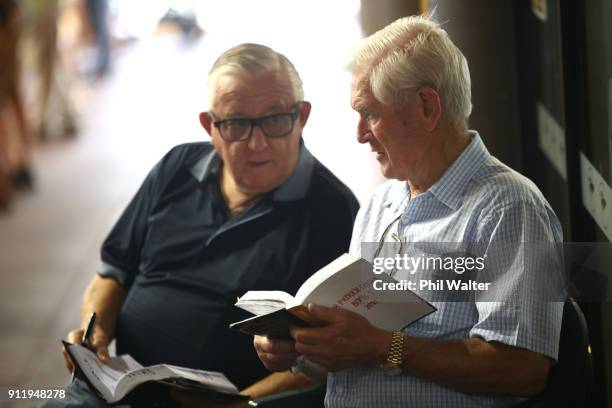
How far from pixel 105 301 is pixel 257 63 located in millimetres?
679

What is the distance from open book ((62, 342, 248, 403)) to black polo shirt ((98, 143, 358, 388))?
5 centimetres

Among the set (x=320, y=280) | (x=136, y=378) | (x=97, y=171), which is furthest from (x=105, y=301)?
(x=97, y=171)

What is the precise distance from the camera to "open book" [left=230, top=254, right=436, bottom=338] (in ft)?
5.46

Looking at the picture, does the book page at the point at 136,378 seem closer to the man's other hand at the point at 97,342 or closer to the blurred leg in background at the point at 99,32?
the man's other hand at the point at 97,342

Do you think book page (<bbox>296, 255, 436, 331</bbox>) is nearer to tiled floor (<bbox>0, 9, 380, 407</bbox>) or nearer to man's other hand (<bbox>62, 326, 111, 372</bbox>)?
tiled floor (<bbox>0, 9, 380, 407</bbox>)

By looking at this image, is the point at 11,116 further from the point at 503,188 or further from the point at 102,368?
the point at 503,188

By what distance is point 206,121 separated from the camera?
1.99 m

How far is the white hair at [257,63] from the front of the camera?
1898 millimetres

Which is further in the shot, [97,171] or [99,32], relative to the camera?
[99,32]

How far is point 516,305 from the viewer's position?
1.65 m

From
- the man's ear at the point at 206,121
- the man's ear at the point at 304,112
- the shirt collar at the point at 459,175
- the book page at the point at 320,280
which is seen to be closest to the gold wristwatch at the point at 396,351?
the book page at the point at 320,280

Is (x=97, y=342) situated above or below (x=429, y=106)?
below

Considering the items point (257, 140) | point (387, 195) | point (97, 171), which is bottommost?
point (97, 171)

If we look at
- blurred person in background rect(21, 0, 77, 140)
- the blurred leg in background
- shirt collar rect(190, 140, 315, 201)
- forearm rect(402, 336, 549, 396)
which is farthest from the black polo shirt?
the blurred leg in background
